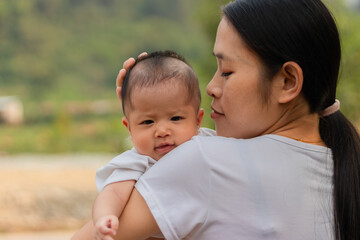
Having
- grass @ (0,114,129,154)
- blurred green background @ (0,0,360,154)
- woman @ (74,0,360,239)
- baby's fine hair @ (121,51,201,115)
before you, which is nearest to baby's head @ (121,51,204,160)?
baby's fine hair @ (121,51,201,115)

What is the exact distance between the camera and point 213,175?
1.26m

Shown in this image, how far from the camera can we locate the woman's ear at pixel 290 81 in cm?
135

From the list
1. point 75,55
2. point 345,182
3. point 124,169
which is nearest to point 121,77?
point 124,169

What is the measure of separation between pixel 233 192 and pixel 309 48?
0.37 metres

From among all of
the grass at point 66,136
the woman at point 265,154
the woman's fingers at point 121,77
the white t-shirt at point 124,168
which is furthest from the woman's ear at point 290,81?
the grass at point 66,136

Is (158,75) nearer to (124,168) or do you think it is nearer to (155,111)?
(155,111)

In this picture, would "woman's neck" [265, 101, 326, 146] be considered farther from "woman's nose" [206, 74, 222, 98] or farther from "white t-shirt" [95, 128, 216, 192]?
"white t-shirt" [95, 128, 216, 192]

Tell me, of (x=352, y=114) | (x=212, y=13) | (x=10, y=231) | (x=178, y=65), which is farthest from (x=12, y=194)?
(x=178, y=65)

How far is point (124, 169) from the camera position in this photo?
1.39 m

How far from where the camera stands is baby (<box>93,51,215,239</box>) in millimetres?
1437

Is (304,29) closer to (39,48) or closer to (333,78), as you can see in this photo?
(333,78)

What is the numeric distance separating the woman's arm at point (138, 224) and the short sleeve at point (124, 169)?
0.29 feet

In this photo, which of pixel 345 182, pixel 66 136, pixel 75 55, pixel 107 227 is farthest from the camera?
pixel 75 55

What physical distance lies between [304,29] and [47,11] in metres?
24.5
